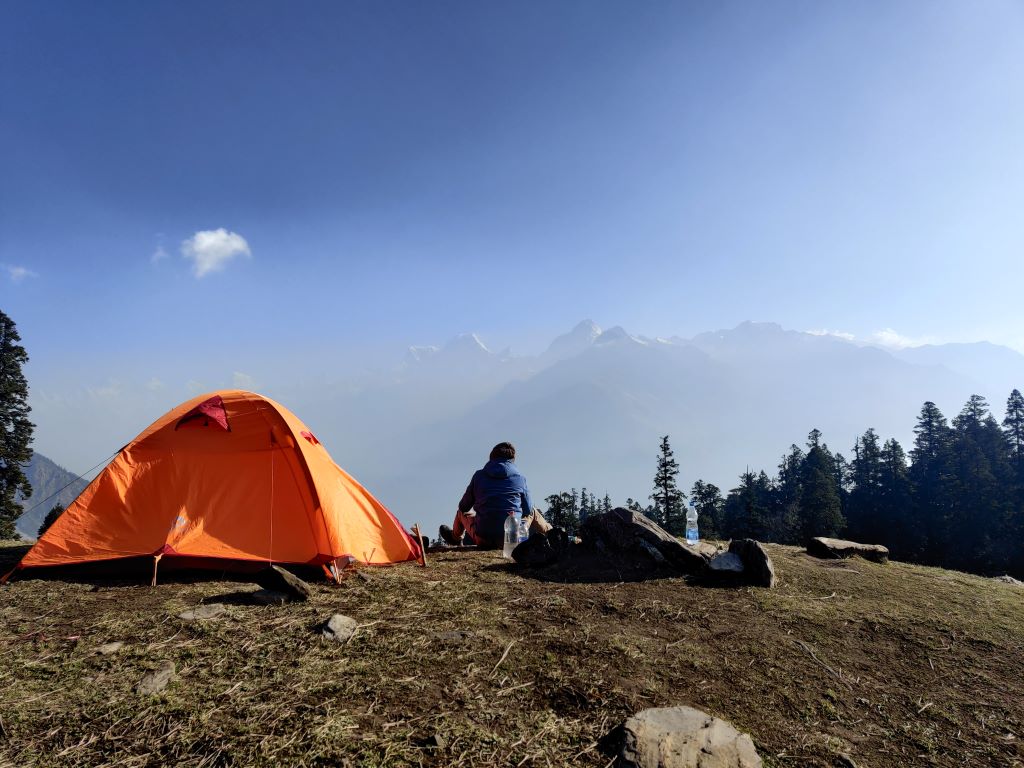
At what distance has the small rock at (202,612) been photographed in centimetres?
595

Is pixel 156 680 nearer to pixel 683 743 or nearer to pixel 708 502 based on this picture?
pixel 683 743

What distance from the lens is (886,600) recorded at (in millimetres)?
7883

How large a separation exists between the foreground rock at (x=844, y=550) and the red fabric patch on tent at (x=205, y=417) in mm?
12731

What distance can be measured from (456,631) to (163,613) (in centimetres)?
361

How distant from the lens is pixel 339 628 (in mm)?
5539

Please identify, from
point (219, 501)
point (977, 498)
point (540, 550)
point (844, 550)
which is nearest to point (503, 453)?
point (540, 550)

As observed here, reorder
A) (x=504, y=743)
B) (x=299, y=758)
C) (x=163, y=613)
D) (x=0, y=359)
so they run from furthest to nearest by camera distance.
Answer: (x=0, y=359), (x=163, y=613), (x=504, y=743), (x=299, y=758)

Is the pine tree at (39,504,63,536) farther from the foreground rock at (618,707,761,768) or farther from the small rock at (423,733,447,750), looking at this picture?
the foreground rock at (618,707,761,768)

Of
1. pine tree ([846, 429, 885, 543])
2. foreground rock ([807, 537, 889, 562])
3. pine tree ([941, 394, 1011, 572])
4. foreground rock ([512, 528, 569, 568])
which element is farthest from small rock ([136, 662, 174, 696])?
pine tree ([846, 429, 885, 543])

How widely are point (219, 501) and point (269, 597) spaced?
242cm

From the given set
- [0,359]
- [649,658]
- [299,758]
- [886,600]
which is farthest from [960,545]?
[0,359]

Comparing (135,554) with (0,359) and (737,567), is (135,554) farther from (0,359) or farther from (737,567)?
(0,359)

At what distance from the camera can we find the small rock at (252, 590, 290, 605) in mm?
6594

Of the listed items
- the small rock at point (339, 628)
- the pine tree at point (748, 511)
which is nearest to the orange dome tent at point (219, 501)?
the small rock at point (339, 628)
